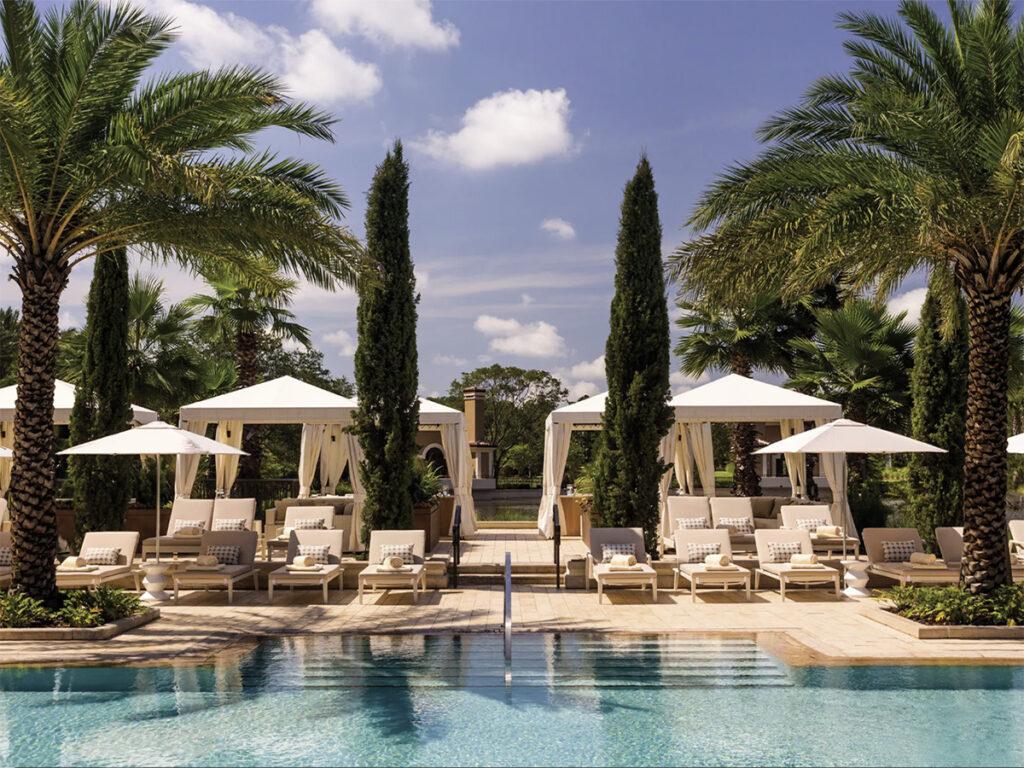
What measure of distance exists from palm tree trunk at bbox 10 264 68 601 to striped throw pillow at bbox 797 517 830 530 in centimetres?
1192

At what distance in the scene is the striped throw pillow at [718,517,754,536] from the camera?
53.8 ft

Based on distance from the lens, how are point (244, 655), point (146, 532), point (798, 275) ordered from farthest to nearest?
point (146, 532), point (798, 275), point (244, 655)

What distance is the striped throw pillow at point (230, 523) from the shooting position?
52.1 feet

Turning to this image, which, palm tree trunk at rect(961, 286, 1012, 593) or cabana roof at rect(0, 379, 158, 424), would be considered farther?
cabana roof at rect(0, 379, 158, 424)

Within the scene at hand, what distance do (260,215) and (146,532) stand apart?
1005 centimetres

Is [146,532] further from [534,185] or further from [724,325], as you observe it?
[724,325]

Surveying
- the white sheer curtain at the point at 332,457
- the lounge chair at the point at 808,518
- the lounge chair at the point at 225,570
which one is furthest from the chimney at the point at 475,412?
the lounge chair at the point at 225,570

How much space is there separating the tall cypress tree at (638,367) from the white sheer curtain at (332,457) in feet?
29.0

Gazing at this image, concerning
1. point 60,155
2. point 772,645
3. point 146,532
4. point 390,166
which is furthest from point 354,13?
point 146,532

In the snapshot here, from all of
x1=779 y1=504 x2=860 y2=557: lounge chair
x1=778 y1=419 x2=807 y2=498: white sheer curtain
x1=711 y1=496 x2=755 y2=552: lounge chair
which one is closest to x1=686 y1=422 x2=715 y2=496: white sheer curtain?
x1=778 y1=419 x2=807 y2=498: white sheer curtain

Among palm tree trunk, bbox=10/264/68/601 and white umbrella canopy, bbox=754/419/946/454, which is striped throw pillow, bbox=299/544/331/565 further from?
white umbrella canopy, bbox=754/419/946/454

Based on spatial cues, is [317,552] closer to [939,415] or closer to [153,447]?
[153,447]

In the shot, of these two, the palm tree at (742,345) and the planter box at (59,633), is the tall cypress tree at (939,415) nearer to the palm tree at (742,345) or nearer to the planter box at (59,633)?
the palm tree at (742,345)

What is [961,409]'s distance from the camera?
16438 millimetres
